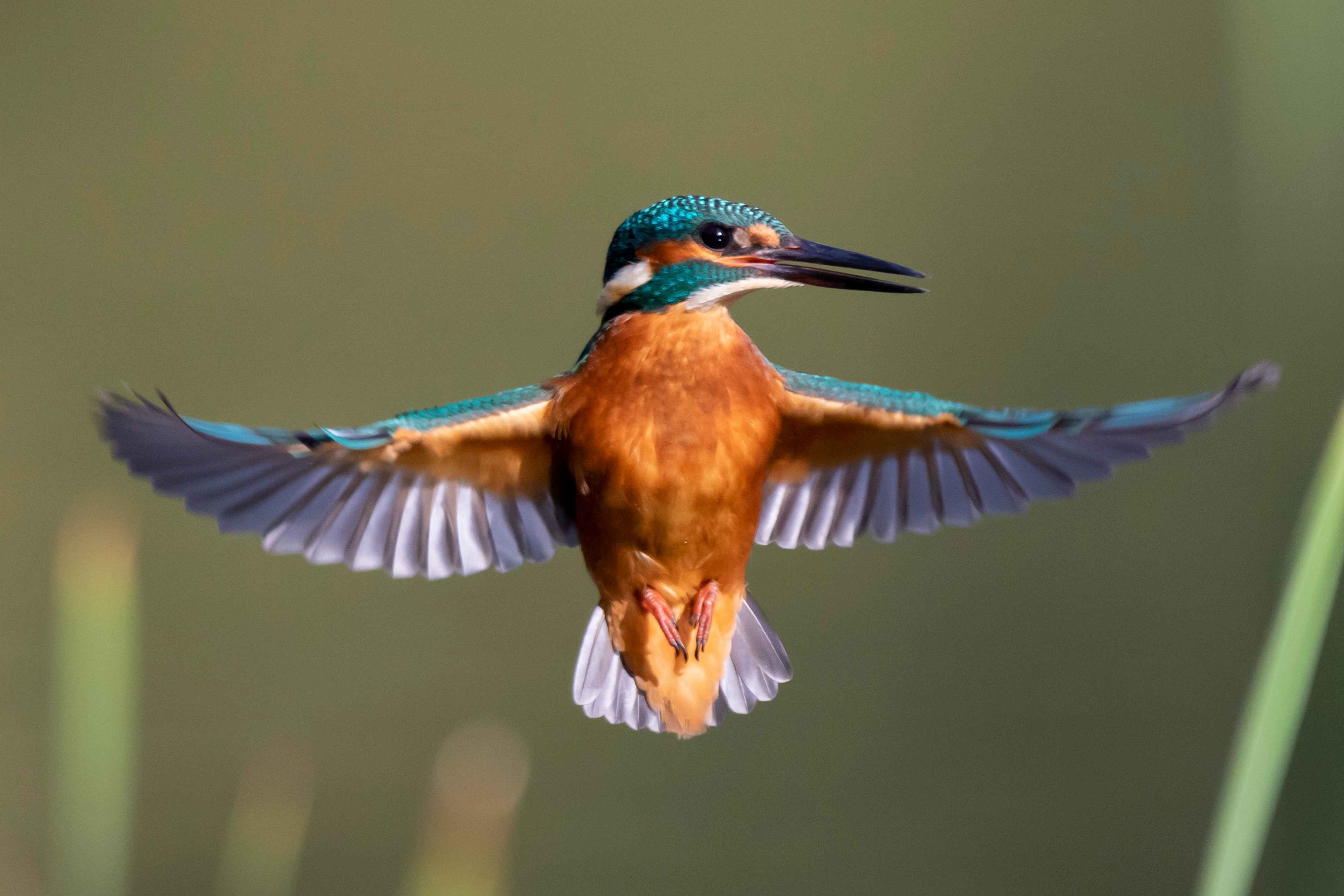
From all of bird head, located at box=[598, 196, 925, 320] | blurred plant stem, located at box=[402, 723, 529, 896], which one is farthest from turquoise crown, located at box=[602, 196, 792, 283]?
blurred plant stem, located at box=[402, 723, 529, 896]

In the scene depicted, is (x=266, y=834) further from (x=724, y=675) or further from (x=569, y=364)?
(x=569, y=364)

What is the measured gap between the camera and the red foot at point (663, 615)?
1.80ft

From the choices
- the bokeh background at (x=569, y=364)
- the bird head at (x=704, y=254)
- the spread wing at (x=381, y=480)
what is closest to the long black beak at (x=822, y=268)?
the bird head at (x=704, y=254)

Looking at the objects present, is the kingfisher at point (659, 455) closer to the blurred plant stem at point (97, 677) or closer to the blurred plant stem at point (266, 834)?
the blurred plant stem at point (97, 677)

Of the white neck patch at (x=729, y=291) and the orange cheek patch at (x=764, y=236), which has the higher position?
the orange cheek patch at (x=764, y=236)

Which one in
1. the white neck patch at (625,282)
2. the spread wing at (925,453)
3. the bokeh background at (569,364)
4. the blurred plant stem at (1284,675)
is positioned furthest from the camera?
the bokeh background at (569,364)

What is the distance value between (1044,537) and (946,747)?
535mm

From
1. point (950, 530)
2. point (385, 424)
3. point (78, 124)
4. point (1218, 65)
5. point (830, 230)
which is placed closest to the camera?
point (385, 424)

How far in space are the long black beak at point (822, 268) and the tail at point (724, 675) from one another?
0.66 feet

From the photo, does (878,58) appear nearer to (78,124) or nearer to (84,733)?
(78,124)

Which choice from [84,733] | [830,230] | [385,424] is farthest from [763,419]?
[830,230]

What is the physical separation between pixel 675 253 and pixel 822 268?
73mm

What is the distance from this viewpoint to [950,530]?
8.47 ft

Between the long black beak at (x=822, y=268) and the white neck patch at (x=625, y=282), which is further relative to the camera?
the white neck patch at (x=625, y=282)
